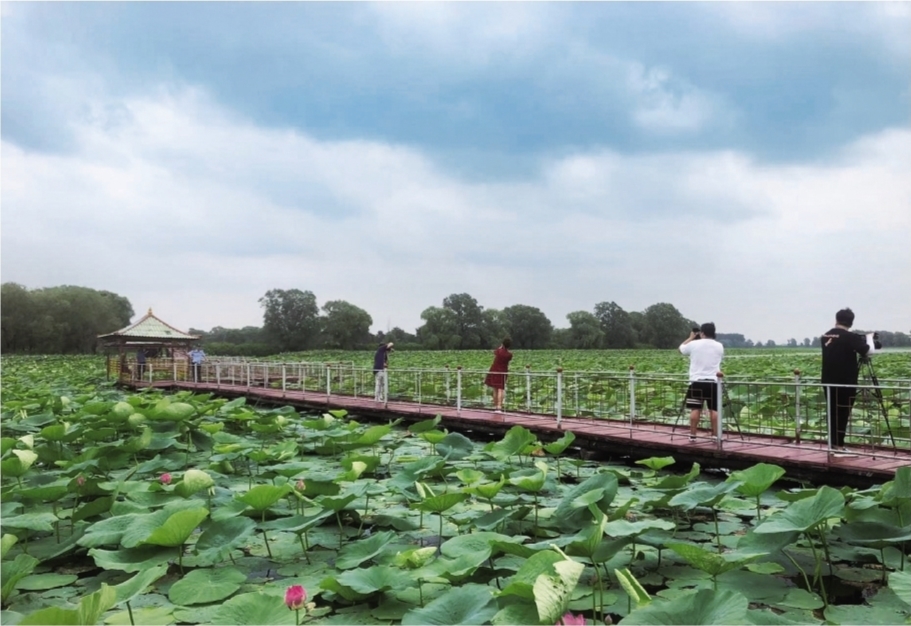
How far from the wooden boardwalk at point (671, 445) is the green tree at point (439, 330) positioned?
123ft

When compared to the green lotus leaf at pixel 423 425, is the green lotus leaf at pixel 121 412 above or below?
above

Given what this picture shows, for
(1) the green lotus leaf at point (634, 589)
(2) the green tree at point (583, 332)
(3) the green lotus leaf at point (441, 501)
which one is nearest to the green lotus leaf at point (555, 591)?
(1) the green lotus leaf at point (634, 589)

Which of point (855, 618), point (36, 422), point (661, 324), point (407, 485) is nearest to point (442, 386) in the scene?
point (36, 422)

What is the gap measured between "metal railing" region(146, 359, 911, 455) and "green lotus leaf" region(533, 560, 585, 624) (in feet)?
12.6

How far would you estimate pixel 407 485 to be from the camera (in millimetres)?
3994

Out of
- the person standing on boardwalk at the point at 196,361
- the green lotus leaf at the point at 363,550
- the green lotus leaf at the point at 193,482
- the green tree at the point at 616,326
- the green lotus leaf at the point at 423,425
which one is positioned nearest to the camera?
the green lotus leaf at the point at 363,550

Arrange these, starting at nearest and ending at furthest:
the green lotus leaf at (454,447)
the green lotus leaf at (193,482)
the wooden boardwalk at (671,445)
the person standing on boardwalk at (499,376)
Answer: the green lotus leaf at (193,482)
the wooden boardwalk at (671,445)
the green lotus leaf at (454,447)
the person standing on boardwalk at (499,376)

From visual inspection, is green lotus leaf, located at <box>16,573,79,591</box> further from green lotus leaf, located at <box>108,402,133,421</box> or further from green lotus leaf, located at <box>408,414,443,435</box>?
green lotus leaf, located at <box>408,414,443,435</box>

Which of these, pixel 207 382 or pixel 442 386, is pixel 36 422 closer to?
pixel 442 386

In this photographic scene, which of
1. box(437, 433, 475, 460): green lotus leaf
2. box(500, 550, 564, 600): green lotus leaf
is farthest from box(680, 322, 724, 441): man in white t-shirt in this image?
box(500, 550, 564, 600): green lotus leaf

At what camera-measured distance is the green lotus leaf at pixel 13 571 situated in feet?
9.00

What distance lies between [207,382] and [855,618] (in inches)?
656

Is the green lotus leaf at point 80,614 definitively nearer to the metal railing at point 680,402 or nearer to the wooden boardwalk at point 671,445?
the metal railing at point 680,402

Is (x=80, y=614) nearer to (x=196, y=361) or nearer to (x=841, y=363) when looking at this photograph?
(x=841, y=363)
